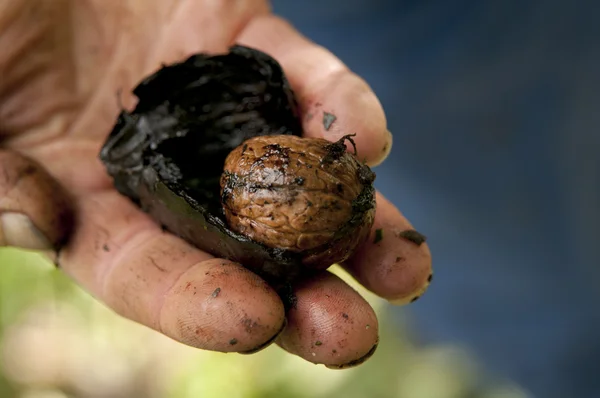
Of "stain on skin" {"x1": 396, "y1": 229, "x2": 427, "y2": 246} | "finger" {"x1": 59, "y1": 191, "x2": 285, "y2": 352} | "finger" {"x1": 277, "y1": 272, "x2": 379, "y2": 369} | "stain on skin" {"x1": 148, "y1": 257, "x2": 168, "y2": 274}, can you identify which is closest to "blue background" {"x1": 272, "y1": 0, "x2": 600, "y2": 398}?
"stain on skin" {"x1": 396, "y1": 229, "x2": 427, "y2": 246}

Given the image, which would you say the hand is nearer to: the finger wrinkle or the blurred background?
the finger wrinkle

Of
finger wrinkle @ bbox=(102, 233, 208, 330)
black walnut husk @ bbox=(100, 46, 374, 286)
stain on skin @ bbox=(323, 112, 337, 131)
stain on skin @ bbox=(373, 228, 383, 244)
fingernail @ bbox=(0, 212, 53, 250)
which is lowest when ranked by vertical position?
fingernail @ bbox=(0, 212, 53, 250)

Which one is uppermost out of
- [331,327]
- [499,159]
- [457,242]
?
[499,159]

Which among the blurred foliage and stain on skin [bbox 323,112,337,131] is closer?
stain on skin [bbox 323,112,337,131]

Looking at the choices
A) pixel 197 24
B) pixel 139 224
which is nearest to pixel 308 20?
pixel 197 24

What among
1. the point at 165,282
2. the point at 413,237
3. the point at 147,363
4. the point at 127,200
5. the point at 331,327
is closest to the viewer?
the point at 331,327

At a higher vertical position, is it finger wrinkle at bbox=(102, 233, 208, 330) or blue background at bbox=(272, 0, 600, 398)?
blue background at bbox=(272, 0, 600, 398)

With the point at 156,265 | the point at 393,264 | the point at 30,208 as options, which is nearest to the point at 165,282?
the point at 156,265

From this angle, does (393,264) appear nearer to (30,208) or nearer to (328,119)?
(328,119)
